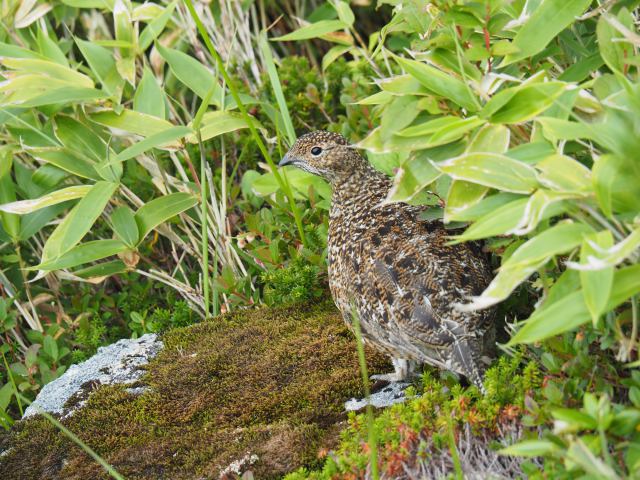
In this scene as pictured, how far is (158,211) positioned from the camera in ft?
15.1

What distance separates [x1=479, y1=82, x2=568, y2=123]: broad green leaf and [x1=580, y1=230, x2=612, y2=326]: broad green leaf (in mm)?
521

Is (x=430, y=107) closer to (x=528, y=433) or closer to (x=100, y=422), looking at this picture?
(x=528, y=433)

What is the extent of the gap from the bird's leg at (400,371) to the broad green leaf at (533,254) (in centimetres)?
133

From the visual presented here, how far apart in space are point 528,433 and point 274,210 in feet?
7.86

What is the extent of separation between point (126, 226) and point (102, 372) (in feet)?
2.80

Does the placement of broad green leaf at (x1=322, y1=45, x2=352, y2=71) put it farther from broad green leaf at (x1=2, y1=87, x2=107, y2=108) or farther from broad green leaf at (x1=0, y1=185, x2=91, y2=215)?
broad green leaf at (x1=0, y1=185, x2=91, y2=215)

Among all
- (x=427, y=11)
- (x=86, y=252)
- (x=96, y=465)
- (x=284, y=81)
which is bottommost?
(x=96, y=465)

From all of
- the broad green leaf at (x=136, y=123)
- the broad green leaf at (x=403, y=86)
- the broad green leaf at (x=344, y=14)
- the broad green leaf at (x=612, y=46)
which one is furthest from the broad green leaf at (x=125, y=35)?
the broad green leaf at (x=612, y=46)

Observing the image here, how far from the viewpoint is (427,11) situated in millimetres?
3412

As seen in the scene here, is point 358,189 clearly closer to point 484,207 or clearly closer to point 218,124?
point 218,124

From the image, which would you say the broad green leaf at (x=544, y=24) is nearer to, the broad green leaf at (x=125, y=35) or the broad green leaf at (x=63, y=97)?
the broad green leaf at (x=63, y=97)

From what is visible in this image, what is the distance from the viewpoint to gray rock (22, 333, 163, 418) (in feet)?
13.2

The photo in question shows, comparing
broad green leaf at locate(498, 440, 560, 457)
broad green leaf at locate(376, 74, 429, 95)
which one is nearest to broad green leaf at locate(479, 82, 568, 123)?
broad green leaf at locate(376, 74, 429, 95)

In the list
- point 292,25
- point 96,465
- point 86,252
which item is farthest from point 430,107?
point 292,25
